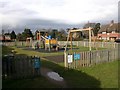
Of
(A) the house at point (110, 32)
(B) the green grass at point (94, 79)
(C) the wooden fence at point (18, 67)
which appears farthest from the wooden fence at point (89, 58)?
(A) the house at point (110, 32)

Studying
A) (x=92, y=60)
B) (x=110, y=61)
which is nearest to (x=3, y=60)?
(x=92, y=60)

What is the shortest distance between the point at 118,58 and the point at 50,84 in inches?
441

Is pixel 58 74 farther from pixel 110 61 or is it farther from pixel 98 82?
pixel 110 61

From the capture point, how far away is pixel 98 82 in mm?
11234

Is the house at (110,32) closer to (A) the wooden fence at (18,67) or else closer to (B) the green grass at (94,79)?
(B) the green grass at (94,79)

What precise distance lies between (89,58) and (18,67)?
20.9ft

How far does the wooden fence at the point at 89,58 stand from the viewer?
15084 mm

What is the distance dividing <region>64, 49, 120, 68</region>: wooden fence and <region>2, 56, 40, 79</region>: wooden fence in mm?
3243

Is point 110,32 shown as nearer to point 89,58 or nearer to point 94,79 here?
point 89,58

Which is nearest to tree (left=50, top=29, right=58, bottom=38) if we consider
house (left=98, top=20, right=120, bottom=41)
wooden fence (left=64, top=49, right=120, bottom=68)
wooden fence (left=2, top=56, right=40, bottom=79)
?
house (left=98, top=20, right=120, bottom=41)

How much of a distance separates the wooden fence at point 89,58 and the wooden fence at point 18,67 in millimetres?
3243

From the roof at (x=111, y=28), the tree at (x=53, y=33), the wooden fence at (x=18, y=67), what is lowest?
the wooden fence at (x=18, y=67)

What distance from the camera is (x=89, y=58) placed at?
16.5m

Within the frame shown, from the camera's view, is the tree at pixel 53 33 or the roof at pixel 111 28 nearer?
the tree at pixel 53 33
